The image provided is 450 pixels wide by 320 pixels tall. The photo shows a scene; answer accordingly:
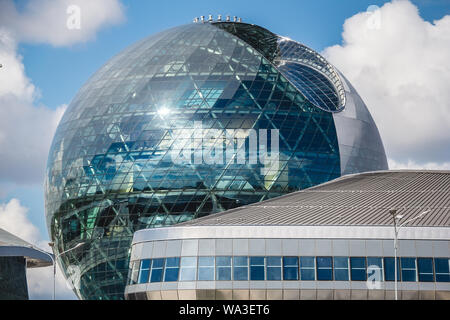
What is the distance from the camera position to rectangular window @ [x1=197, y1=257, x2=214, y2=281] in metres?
49.9

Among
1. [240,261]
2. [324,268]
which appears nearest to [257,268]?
[240,261]

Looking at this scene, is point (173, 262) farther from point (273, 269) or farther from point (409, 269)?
point (409, 269)

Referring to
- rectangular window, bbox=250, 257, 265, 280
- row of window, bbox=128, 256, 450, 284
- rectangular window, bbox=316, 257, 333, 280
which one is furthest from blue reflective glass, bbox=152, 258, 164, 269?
rectangular window, bbox=316, 257, 333, 280

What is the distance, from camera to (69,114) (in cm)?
6906

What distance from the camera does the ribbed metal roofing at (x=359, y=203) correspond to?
52.1 m

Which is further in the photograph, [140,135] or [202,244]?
[140,135]

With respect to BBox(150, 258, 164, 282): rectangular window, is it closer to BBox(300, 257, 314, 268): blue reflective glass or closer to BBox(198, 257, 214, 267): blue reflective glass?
BBox(198, 257, 214, 267): blue reflective glass

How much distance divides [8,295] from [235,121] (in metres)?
19.3

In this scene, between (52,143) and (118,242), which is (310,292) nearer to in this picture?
(118,242)

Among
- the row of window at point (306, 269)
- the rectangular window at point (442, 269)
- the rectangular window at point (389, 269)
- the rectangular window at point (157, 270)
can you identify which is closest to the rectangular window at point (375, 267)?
the row of window at point (306, 269)

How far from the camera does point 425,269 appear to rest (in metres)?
49.7

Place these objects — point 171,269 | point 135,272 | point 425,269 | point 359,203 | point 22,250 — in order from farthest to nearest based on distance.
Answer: point 22,250, point 359,203, point 135,272, point 171,269, point 425,269

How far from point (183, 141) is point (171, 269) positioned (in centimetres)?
1318
